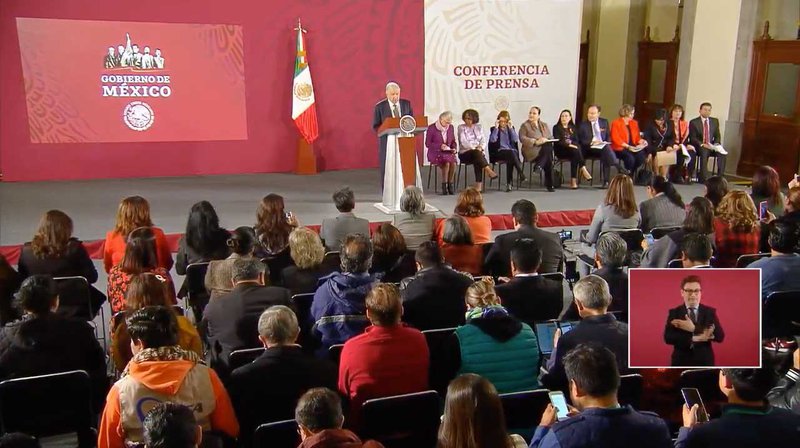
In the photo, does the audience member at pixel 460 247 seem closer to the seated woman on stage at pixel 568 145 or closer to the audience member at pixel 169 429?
the audience member at pixel 169 429

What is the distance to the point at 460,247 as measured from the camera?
4.33 m

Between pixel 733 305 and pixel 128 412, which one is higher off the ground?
pixel 733 305

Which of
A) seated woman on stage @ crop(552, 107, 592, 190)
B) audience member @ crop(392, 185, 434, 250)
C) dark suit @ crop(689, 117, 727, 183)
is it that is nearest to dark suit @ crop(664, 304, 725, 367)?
audience member @ crop(392, 185, 434, 250)

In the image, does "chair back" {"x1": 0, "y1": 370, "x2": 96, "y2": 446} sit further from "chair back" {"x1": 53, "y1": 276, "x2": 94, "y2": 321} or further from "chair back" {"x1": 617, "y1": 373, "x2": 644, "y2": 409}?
"chair back" {"x1": 617, "y1": 373, "x2": 644, "y2": 409}

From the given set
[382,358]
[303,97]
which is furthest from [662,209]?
[303,97]

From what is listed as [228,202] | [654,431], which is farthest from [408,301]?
[228,202]

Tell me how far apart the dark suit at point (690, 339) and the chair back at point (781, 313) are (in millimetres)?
1461

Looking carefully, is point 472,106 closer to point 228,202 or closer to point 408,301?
point 228,202

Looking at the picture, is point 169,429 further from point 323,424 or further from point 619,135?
point 619,135

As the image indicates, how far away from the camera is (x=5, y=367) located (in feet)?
9.43

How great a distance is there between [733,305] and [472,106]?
8.14 metres

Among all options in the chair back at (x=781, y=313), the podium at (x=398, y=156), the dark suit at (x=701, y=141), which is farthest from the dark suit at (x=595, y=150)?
the chair back at (x=781, y=313)

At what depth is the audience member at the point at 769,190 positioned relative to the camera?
5.37 m

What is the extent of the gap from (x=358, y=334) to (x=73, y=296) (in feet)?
5.50
